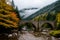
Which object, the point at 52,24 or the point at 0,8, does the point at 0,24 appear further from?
the point at 52,24

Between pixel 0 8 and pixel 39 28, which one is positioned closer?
pixel 0 8

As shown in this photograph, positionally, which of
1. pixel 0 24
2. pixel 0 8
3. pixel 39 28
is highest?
pixel 0 8

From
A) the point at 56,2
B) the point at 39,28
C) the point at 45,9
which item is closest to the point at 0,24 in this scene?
the point at 39,28

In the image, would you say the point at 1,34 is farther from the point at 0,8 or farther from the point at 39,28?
the point at 39,28

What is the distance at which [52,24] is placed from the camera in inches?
3140

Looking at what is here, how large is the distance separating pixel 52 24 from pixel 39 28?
445cm

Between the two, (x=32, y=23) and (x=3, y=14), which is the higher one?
(x=3, y=14)

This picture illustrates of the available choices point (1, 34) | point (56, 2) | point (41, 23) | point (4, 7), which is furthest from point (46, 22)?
point (4, 7)

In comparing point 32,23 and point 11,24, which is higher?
point 11,24

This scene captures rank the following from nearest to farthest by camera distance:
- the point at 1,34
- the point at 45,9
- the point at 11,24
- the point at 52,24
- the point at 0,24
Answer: the point at 0,24, the point at 11,24, the point at 1,34, the point at 52,24, the point at 45,9

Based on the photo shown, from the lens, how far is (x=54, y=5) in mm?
116312

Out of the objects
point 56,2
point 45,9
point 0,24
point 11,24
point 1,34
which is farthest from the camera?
point 45,9

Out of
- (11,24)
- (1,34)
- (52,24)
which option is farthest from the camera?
Result: (52,24)

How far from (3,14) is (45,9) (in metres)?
93.5
